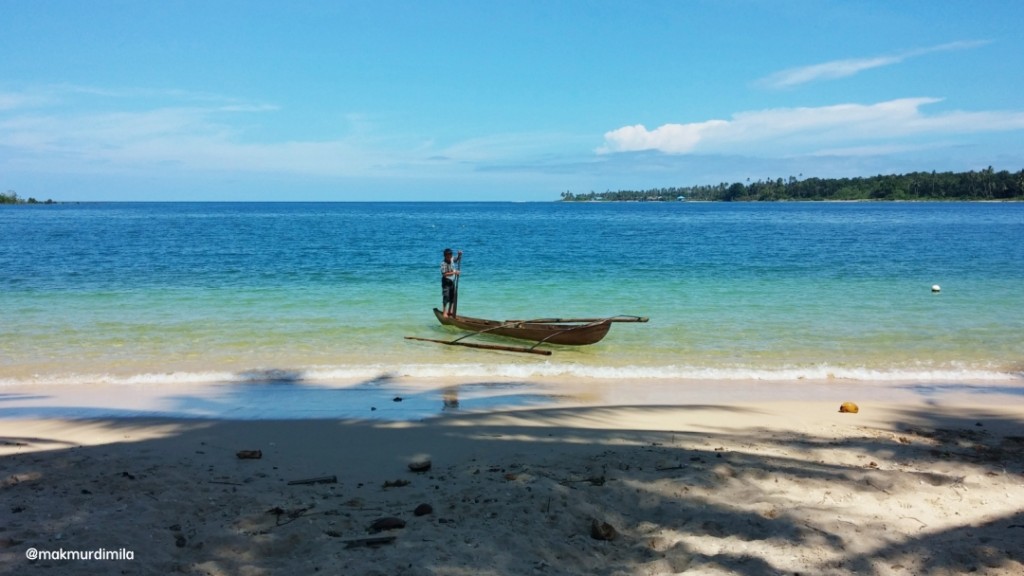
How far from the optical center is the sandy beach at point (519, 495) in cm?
373

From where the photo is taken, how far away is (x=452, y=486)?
5004mm

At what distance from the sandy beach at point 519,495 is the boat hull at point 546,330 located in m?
4.43

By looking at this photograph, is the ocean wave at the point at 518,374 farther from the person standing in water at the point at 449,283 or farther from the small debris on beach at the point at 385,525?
the small debris on beach at the point at 385,525

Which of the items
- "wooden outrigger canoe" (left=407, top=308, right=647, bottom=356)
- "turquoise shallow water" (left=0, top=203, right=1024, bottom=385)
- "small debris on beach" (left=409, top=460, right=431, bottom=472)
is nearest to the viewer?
"small debris on beach" (left=409, top=460, right=431, bottom=472)

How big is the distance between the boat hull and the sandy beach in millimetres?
4434

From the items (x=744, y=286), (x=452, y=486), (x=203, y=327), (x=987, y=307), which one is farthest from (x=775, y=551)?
(x=744, y=286)

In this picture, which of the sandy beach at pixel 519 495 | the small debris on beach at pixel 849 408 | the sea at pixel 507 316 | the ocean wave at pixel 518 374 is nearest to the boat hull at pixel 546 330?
the sea at pixel 507 316

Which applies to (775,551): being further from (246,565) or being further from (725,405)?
(725,405)

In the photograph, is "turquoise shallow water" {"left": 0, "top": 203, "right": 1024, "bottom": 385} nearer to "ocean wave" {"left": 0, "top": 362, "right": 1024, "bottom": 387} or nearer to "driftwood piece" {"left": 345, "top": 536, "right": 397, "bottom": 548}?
"ocean wave" {"left": 0, "top": 362, "right": 1024, "bottom": 387}

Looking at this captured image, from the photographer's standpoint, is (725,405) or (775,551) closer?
(775,551)

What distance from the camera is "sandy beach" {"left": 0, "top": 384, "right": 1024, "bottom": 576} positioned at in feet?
12.3

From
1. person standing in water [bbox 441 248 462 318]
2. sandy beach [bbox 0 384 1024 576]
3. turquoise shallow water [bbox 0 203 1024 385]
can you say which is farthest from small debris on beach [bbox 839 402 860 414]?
person standing in water [bbox 441 248 462 318]

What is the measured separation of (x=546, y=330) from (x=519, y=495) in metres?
7.66

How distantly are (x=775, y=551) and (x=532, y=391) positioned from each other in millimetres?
5474
